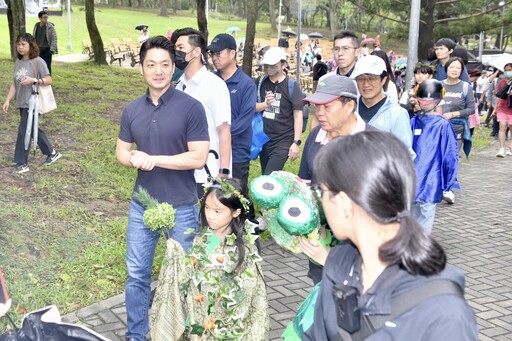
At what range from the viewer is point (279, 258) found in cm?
689

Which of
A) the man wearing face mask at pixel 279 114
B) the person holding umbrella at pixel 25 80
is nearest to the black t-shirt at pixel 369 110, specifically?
→ the man wearing face mask at pixel 279 114

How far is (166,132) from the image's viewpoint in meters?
4.37

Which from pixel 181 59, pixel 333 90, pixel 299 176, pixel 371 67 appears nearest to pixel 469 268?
pixel 371 67

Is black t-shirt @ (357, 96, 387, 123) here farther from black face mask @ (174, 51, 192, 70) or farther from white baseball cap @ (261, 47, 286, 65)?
white baseball cap @ (261, 47, 286, 65)

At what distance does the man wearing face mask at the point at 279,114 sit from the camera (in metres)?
7.20

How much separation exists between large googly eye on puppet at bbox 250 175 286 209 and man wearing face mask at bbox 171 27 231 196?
5.92 ft

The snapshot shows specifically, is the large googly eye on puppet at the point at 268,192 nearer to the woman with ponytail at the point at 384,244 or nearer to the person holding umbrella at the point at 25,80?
the woman with ponytail at the point at 384,244

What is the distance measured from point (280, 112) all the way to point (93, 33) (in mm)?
17045

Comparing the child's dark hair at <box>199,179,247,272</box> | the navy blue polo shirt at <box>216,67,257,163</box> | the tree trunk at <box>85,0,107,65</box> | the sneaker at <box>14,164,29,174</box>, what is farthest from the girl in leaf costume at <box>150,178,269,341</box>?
the tree trunk at <box>85,0,107,65</box>

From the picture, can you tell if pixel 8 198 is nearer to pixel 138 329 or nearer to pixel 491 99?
pixel 138 329

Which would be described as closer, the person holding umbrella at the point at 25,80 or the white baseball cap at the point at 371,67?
the white baseball cap at the point at 371,67

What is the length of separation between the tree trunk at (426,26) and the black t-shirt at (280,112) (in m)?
14.5

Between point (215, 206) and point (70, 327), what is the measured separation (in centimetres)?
127

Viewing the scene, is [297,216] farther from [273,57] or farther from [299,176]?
[273,57]
